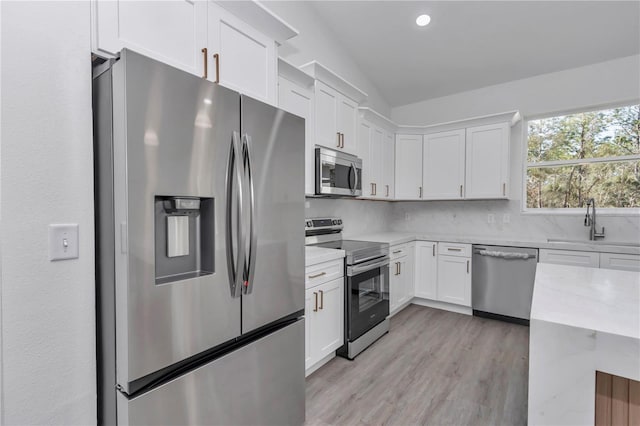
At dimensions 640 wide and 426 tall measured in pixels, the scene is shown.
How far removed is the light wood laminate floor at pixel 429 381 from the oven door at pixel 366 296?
0.80 feet

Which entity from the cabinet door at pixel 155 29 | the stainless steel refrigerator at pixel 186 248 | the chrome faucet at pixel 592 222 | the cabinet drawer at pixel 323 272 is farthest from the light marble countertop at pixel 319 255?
the chrome faucet at pixel 592 222

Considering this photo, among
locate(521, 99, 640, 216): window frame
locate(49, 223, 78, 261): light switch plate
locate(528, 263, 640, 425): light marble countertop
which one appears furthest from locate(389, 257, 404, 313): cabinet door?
locate(49, 223, 78, 261): light switch plate

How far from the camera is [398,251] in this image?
11.5 feet

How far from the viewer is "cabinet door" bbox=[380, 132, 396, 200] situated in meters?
3.90

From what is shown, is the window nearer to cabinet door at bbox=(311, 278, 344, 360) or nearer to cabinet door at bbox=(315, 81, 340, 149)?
cabinet door at bbox=(315, 81, 340, 149)

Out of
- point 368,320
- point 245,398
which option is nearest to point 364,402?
point 368,320

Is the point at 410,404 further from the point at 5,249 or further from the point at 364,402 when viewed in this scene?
the point at 5,249

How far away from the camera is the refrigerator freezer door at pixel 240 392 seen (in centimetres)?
110

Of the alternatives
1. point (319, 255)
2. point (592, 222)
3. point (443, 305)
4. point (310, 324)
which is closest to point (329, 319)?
point (310, 324)

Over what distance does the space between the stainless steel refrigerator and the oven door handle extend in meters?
1.04

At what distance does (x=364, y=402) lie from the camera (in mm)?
2045

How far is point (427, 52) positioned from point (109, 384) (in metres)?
4.00

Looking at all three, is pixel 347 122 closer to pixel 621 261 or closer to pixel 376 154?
pixel 376 154

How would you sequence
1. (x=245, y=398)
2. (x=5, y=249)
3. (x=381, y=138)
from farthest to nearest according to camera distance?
(x=381, y=138)
(x=245, y=398)
(x=5, y=249)
